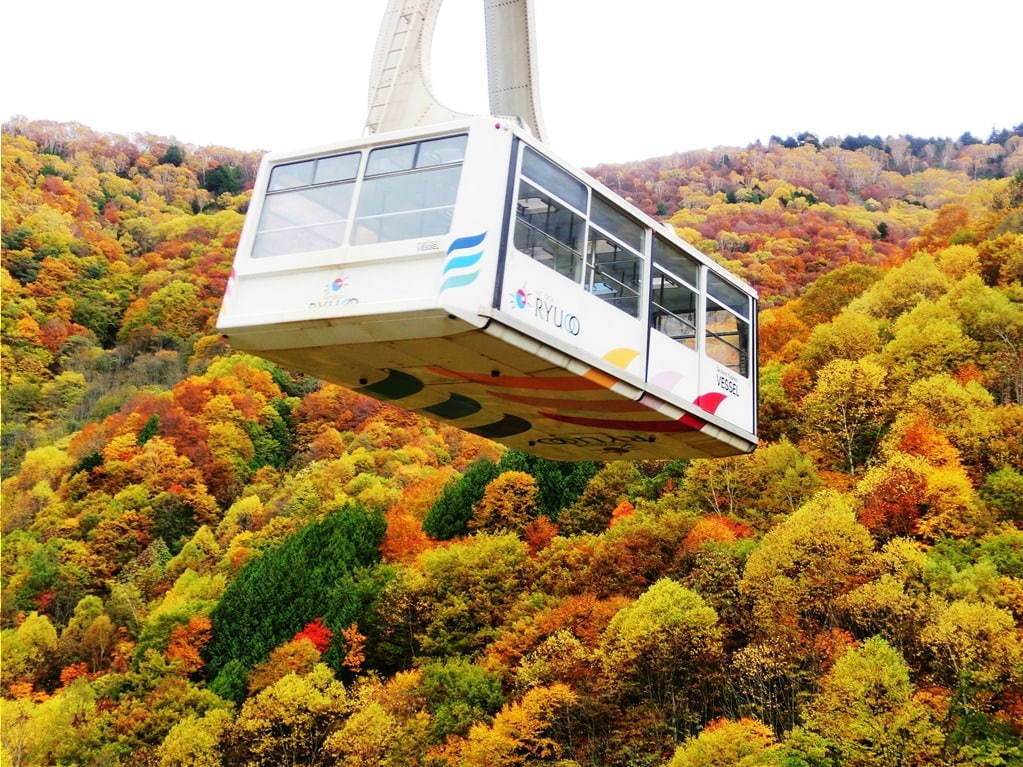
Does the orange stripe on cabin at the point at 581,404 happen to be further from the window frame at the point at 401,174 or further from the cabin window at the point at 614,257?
the window frame at the point at 401,174

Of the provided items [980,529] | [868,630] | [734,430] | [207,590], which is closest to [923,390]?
[980,529]

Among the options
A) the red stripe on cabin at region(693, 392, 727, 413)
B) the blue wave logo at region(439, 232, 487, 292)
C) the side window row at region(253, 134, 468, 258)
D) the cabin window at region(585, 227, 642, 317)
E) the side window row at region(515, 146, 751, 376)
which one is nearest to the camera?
the blue wave logo at region(439, 232, 487, 292)

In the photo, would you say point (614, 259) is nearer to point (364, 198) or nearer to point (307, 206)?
point (364, 198)

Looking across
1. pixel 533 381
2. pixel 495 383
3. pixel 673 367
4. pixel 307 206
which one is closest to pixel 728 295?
pixel 673 367

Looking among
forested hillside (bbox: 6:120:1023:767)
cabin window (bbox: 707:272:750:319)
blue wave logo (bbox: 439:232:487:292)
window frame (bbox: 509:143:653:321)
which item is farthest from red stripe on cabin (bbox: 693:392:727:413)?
forested hillside (bbox: 6:120:1023:767)

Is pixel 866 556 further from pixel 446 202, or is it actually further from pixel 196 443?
pixel 196 443

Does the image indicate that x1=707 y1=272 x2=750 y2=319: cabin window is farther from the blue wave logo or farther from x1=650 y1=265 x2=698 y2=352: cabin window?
the blue wave logo
